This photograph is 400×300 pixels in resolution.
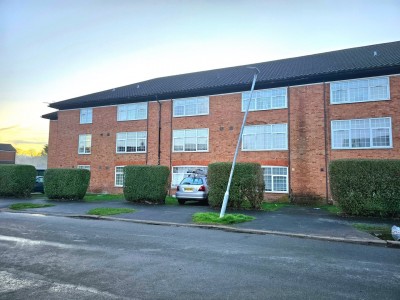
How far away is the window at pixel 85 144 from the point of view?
2670cm

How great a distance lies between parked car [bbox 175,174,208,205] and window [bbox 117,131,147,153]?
30.2 feet

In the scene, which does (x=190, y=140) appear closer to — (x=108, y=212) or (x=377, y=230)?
(x=108, y=212)

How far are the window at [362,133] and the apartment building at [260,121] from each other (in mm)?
50

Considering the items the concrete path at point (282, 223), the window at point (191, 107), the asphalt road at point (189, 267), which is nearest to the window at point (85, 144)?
the window at point (191, 107)

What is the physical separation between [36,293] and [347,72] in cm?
1857

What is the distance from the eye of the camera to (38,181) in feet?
82.4

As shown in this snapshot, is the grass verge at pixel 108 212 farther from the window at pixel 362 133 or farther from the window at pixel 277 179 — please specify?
the window at pixel 362 133

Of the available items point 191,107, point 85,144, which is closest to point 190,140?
point 191,107

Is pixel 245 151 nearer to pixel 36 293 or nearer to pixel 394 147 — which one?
pixel 394 147

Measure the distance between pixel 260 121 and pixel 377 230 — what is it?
39.9 ft

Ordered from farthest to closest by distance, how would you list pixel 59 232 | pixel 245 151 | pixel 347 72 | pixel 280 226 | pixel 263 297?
1. pixel 245 151
2. pixel 347 72
3. pixel 280 226
4. pixel 59 232
5. pixel 263 297

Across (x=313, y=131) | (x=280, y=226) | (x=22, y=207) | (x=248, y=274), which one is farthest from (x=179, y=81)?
(x=248, y=274)

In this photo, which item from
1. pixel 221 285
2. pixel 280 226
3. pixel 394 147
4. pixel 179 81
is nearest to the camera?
pixel 221 285

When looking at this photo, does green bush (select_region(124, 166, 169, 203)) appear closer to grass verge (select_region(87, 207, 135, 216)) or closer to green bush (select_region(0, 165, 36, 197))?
grass verge (select_region(87, 207, 135, 216))
